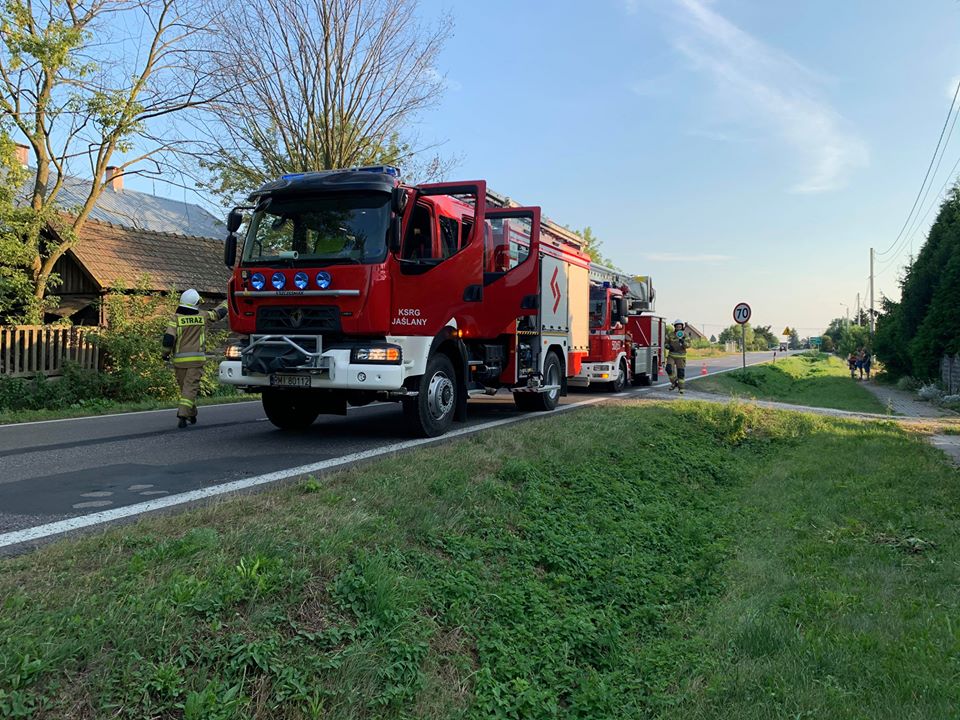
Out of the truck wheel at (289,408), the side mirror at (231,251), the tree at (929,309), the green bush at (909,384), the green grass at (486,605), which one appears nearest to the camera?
the green grass at (486,605)

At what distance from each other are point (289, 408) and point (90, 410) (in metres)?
4.95

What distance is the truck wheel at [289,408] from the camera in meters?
8.30

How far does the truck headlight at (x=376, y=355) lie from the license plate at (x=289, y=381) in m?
0.59

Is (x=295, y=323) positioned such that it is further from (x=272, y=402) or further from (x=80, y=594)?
(x=80, y=594)

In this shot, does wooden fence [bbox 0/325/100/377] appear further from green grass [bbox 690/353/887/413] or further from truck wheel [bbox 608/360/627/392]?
green grass [bbox 690/353/887/413]

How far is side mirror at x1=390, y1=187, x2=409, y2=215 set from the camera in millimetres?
7180

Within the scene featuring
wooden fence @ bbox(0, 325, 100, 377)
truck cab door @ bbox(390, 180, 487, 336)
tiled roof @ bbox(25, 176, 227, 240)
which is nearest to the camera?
truck cab door @ bbox(390, 180, 487, 336)

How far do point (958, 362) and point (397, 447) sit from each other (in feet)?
67.4

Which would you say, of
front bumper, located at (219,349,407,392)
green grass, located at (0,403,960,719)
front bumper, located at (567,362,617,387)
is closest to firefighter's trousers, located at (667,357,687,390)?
front bumper, located at (567,362,617,387)

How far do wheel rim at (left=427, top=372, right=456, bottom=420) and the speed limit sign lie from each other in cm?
1380

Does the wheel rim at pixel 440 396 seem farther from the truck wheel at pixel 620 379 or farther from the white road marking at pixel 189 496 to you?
the truck wheel at pixel 620 379

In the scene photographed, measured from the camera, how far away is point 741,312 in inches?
778

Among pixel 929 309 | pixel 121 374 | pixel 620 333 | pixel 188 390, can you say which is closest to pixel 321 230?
pixel 188 390

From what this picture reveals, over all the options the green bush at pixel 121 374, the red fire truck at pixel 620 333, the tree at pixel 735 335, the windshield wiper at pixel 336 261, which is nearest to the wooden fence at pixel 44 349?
the green bush at pixel 121 374
